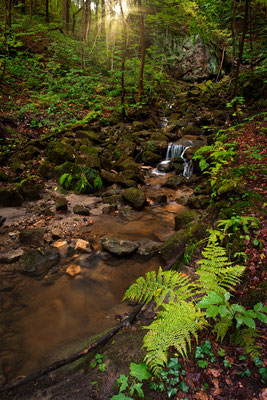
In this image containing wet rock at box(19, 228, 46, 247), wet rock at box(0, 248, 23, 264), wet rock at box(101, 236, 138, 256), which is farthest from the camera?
wet rock at box(19, 228, 46, 247)

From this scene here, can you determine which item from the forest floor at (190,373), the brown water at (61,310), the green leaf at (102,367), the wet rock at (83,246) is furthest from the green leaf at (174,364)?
the wet rock at (83,246)

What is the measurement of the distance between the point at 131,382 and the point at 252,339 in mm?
1191

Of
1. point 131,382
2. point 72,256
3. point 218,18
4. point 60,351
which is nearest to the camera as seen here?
point 131,382

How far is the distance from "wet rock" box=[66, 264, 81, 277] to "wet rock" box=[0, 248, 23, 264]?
117cm

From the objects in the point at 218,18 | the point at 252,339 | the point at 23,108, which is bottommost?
the point at 252,339

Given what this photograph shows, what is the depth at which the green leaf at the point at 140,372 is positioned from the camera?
72.5 inches

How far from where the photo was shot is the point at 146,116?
1451 centimetres

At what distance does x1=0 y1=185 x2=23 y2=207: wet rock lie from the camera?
20.1 ft

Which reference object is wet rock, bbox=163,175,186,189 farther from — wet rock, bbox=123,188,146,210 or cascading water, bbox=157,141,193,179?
wet rock, bbox=123,188,146,210

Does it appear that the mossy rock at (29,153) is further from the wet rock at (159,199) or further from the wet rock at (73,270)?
the wet rock at (73,270)

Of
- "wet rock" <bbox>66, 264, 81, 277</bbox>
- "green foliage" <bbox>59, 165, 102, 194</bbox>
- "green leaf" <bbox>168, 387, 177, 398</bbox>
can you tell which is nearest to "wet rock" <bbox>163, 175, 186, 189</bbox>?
"green foliage" <bbox>59, 165, 102, 194</bbox>

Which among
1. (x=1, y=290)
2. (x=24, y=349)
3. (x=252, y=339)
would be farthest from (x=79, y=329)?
(x=252, y=339)

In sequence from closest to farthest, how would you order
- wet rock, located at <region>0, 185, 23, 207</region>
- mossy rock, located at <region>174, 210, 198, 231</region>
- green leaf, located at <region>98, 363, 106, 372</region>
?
green leaf, located at <region>98, 363, 106, 372</region>
mossy rock, located at <region>174, 210, 198, 231</region>
wet rock, located at <region>0, 185, 23, 207</region>

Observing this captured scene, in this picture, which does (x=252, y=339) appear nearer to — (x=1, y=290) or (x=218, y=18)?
(x=1, y=290)
